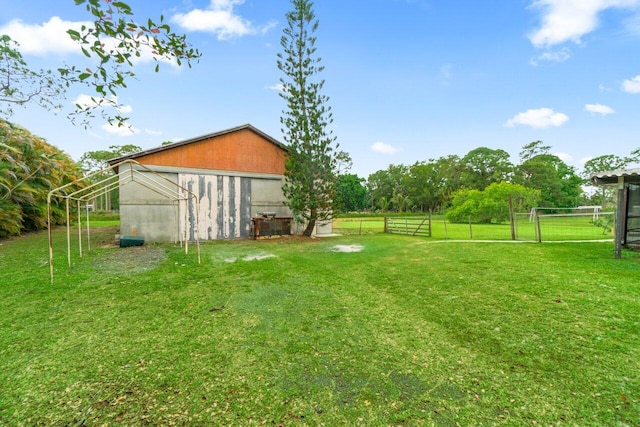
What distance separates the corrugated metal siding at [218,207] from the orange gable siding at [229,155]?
0.52 meters

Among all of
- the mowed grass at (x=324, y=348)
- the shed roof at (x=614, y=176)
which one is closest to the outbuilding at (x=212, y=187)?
the mowed grass at (x=324, y=348)

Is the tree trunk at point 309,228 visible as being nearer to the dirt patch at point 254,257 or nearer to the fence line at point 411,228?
the dirt patch at point 254,257

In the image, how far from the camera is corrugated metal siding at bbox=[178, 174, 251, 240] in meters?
10.2

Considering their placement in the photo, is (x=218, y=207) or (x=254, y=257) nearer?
(x=254, y=257)

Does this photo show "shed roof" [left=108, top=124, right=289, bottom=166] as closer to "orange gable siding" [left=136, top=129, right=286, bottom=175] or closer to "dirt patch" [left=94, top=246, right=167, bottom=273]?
"orange gable siding" [left=136, top=129, right=286, bottom=175]

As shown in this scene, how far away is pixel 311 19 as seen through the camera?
10.4 m

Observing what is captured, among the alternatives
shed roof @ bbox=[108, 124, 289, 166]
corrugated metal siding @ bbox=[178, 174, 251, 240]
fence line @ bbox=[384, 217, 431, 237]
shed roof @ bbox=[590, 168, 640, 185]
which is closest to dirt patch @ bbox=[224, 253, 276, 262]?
corrugated metal siding @ bbox=[178, 174, 251, 240]

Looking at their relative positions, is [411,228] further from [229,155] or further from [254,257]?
[229,155]

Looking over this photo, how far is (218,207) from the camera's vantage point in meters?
10.8

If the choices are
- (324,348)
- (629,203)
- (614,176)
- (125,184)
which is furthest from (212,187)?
(629,203)

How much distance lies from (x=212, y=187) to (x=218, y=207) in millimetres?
828

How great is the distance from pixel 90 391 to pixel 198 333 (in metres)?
1.01

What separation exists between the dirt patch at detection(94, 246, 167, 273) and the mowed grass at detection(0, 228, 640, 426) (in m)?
0.44

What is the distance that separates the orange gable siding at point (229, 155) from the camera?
1000 centimetres
